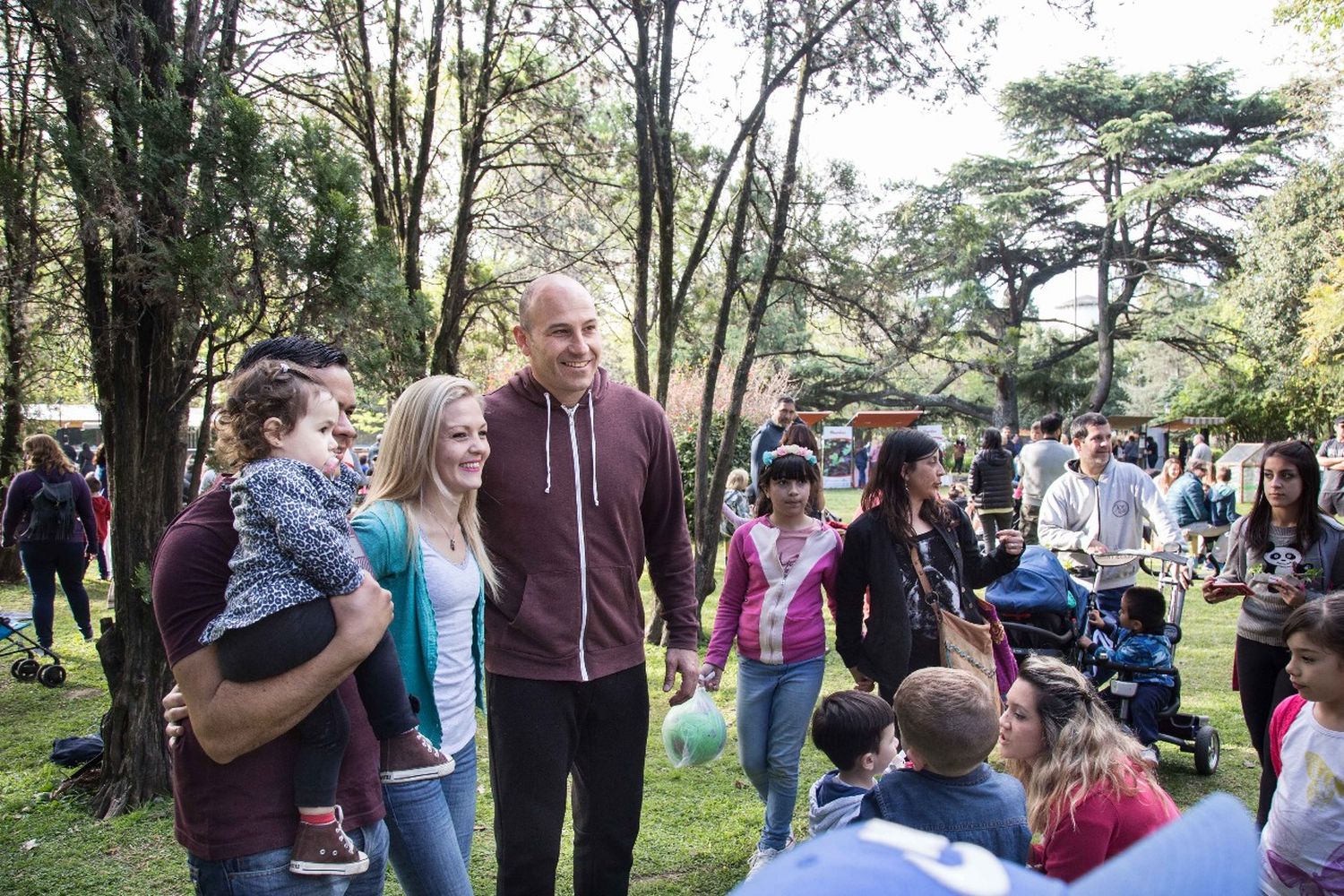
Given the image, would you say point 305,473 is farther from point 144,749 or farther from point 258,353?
point 144,749

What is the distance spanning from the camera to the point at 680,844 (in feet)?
14.2

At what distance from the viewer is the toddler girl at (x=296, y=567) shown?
169 centimetres

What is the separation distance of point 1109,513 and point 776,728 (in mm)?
3050

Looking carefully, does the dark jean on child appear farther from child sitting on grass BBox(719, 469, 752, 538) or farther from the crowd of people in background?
child sitting on grass BBox(719, 469, 752, 538)

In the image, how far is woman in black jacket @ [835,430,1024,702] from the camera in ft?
12.6

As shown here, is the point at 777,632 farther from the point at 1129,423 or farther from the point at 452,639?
the point at 1129,423

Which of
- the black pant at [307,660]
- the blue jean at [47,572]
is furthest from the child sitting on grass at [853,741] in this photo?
the blue jean at [47,572]

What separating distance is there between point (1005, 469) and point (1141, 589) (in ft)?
20.6

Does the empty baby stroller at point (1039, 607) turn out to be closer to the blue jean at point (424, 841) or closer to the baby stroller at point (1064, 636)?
the baby stroller at point (1064, 636)

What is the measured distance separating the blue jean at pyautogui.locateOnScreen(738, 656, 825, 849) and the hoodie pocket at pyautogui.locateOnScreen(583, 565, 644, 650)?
118cm

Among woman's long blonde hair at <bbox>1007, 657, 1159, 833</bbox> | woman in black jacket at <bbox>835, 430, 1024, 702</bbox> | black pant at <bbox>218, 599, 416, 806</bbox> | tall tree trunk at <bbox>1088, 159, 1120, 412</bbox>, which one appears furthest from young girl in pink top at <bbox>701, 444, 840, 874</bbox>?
tall tree trunk at <bbox>1088, 159, 1120, 412</bbox>

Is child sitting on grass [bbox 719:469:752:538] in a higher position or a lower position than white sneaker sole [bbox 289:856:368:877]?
lower

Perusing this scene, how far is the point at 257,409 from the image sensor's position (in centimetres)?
183

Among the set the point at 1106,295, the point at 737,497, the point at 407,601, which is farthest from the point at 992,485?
the point at 1106,295
